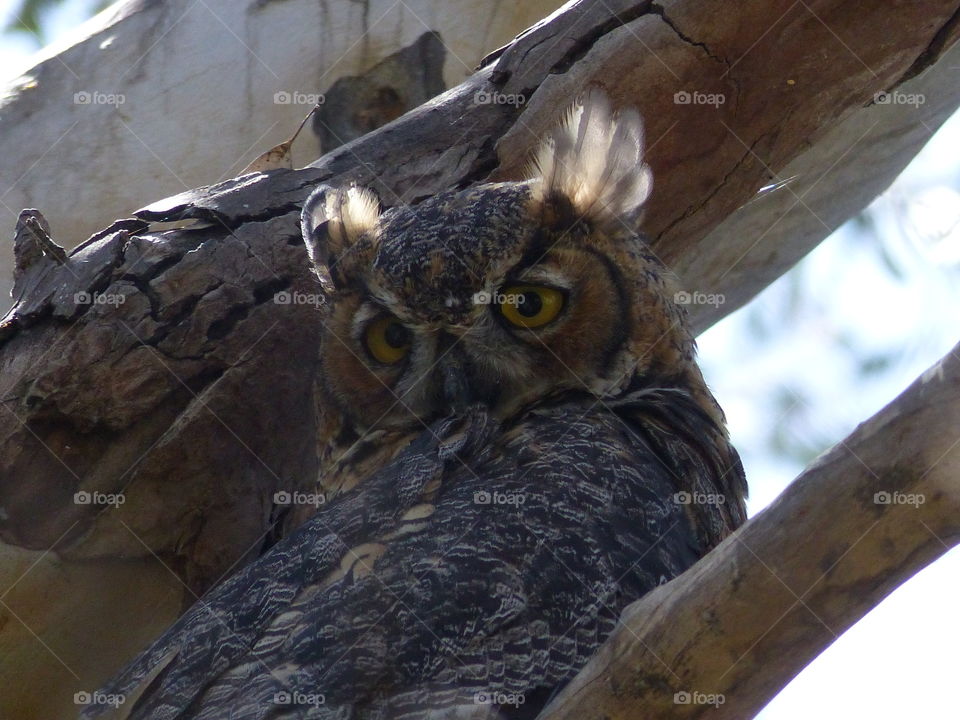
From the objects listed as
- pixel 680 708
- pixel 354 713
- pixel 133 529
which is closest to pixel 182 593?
pixel 133 529

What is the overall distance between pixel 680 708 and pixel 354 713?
80 centimetres

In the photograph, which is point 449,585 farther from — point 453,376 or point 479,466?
point 453,376

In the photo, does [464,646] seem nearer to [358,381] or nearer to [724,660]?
[724,660]

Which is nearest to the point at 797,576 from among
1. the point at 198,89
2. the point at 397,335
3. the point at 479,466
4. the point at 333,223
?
the point at 479,466

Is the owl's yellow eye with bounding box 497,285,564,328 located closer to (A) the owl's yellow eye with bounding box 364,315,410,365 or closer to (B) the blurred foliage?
(A) the owl's yellow eye with bounding box 364,315,410,365

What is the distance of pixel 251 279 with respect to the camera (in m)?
3.81

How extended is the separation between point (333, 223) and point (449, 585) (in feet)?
5.27

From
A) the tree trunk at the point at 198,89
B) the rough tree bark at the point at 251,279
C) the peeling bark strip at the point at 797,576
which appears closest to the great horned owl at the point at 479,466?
the rough tree bark at the point at 251,279

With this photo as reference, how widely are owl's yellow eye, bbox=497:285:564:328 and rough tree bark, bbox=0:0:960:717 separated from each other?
0.83 m

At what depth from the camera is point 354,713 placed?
95.9 inches

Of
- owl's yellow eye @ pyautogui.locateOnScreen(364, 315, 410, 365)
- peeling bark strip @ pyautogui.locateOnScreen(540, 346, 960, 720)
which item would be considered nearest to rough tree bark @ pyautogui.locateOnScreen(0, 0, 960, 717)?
→ owl's yellow eye @ pyautogui.locateOnScreen(364, 315, 410, 365)

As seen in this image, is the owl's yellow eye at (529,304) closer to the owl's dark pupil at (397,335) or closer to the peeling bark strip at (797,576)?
the owl's dark pupil at (397,335)

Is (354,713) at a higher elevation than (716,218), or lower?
lower

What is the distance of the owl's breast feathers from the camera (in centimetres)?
250
